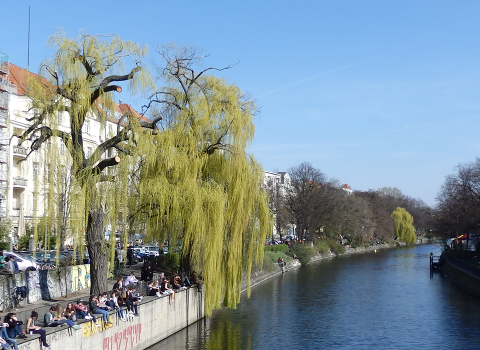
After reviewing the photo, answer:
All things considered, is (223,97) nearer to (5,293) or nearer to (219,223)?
(219,223)

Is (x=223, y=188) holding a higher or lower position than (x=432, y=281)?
higher

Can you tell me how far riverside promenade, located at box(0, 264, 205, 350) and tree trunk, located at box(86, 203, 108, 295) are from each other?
0.69 metres

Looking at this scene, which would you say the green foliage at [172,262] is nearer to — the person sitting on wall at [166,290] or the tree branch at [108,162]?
the person sitting on wall at [166,290]

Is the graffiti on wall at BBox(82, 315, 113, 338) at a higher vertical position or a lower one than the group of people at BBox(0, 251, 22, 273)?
lower

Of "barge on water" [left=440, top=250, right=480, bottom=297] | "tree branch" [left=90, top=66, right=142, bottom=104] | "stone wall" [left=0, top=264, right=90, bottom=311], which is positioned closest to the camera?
"tree branch" [left=90, top=66, right=142, bottom=104]

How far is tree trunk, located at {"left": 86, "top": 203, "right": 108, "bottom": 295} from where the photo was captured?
22562 millimetres

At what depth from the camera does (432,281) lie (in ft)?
173

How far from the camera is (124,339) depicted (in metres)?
21.7

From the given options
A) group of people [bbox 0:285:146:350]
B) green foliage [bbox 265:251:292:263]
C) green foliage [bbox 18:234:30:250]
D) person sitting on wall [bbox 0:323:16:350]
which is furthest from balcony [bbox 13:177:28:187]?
person sitting on wall [bbox 0:323:16:350]

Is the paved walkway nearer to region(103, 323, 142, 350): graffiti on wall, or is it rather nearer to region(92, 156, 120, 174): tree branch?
region(103, 323, 142, 350): graffiti on wall

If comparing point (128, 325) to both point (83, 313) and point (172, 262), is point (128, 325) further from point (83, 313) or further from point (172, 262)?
point (172, 262)

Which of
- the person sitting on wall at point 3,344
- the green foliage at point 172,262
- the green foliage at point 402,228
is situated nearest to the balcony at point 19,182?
the green foliage at point 172,262

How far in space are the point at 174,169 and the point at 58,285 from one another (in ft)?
23.8

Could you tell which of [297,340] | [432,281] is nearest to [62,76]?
[297,340]
